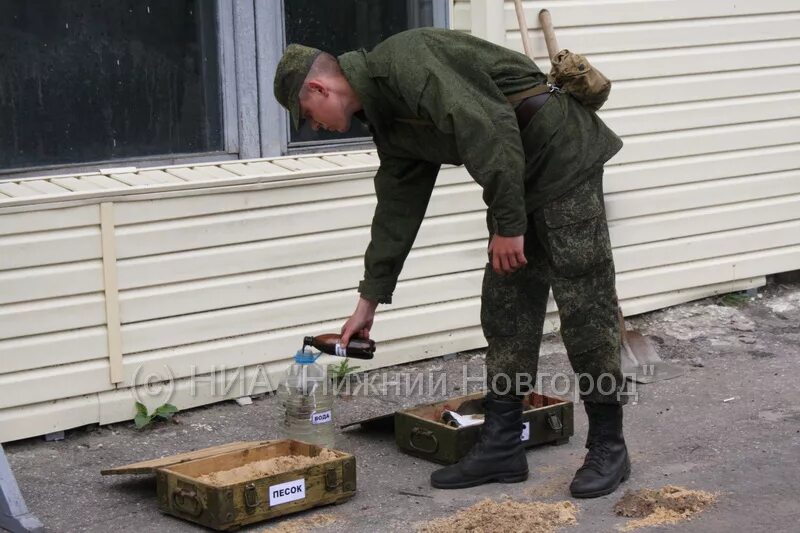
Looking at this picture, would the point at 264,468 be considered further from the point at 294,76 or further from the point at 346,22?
the point at 346,22

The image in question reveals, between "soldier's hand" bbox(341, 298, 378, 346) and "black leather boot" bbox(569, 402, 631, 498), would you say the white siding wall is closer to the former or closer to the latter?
"soldier's hand" bbox(341, 298, 378, 346)

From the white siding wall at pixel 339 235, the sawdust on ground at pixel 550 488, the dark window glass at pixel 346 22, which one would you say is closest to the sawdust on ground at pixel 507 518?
the sawdust on ground at pixel 550 488

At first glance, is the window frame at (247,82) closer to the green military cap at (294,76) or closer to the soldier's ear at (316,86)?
the green military cap at (294,76)

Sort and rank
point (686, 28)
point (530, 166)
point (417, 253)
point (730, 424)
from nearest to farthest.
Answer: point (530, 166), point (730, 424), point (417, 253), point (686, 28)

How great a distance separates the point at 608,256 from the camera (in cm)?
478

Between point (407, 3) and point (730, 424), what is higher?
point (407, 3)

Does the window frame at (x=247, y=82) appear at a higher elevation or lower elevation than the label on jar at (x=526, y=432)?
higher

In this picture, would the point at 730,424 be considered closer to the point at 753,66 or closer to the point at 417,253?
the point at 417,253

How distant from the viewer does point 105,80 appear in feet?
18.8

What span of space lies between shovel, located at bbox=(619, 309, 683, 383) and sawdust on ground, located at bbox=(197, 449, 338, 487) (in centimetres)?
236

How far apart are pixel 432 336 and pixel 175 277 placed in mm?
1624

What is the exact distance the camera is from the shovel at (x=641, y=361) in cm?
666

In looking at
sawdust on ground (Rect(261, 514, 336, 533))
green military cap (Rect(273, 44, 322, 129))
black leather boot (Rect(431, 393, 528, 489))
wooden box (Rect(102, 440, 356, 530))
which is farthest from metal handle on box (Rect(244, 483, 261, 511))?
green military cap (Rect(273, 44, 322, 129))

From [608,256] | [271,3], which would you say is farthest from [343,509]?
[271,3]
